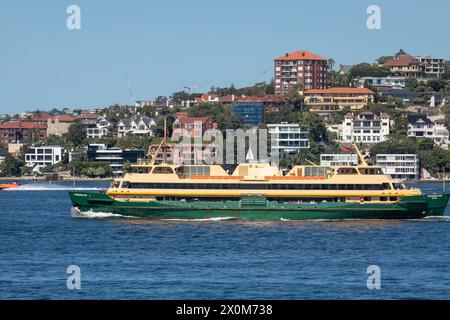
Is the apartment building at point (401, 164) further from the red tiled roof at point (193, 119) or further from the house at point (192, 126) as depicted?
the red tiled roof at point (193, 119)

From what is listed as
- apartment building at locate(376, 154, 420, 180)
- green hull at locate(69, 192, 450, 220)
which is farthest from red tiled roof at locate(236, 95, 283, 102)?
green hull at locate(69, 192, 450, 220)

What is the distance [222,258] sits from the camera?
38.7 m

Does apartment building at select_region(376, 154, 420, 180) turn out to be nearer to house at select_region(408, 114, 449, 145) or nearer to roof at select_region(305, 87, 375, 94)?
house at select_region(408, 114, 449, 145)

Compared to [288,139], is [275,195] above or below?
below

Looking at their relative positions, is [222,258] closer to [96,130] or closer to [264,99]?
[264,99]

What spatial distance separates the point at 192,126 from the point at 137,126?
2604 centimetres

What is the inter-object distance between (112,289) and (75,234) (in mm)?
21033

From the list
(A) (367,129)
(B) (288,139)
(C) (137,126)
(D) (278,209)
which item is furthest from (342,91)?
(D) (278,209)

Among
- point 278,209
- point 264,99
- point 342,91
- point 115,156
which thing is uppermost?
point 342,91

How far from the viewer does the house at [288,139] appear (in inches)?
6196

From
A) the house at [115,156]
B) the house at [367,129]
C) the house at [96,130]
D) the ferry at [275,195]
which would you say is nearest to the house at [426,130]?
the house at [367,129]

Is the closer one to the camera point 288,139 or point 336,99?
point 288,139
